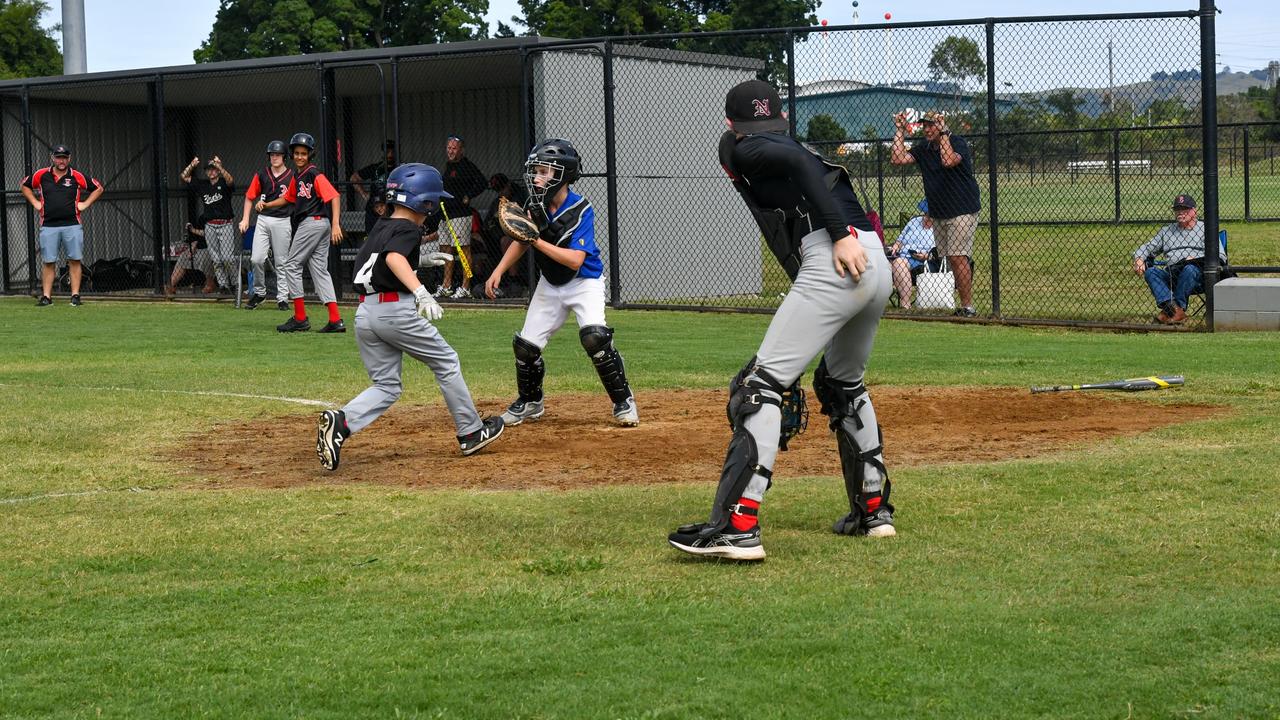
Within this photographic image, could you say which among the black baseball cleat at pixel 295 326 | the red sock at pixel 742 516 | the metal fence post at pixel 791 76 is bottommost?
the red sock at pixel 742 516

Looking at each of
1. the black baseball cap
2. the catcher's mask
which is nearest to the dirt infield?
the catcher's mask

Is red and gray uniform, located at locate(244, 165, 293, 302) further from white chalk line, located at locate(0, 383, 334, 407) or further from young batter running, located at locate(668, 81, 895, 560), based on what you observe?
young batter running, located at locate(668, 81, 895, 560)

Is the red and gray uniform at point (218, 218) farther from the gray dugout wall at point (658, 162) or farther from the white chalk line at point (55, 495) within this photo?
the white chalk line at point (55, 495)

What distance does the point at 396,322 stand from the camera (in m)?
8.16

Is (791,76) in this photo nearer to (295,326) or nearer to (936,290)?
(936,290)

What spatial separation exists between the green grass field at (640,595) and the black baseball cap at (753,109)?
1.68 m

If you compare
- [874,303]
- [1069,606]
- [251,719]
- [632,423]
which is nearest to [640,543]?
[874,303]

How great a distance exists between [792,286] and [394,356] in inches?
136

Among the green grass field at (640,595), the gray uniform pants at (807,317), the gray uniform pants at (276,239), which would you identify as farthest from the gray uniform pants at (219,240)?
the gray uniform pants at (807,317)

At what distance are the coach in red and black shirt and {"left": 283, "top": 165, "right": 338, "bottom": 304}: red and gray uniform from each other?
5210 millimetres

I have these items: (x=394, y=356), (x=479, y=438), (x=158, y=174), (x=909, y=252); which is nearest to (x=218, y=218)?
(x=158, y=174)

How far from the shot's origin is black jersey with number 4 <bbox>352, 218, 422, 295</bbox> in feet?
26.6

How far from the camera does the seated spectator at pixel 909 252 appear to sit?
56.4 ft

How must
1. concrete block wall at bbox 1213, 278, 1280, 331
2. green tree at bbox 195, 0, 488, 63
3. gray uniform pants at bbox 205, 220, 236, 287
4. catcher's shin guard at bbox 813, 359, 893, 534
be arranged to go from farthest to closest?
green tree at bbox 195, 0, 488, 63 < gray uniform pants at bbox 205, 220, 236, 287 < concrete block wall at bbox 1213, 278, 1280, 331 < catcher's shin guard at bbox 813, 359, 893, 534
